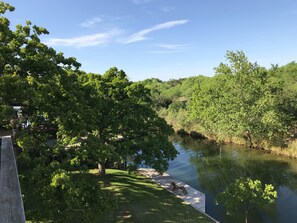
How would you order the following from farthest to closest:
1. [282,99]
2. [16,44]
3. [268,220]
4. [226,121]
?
[282,99] → [226,121] → [268,220] → [16,44]

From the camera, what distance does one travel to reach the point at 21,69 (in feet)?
47.8

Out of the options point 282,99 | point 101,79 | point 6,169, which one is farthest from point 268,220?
point 282,99

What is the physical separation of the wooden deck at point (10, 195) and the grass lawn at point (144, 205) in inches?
321

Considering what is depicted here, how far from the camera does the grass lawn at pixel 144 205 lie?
17.7 m

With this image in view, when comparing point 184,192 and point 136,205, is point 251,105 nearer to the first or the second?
point 184,192

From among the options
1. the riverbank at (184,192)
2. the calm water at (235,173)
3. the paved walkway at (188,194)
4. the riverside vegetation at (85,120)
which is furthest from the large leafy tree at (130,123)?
the calm water at (235,173)

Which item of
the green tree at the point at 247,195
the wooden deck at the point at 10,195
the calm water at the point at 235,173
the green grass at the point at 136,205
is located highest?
the wooden deck at the point at 10,195

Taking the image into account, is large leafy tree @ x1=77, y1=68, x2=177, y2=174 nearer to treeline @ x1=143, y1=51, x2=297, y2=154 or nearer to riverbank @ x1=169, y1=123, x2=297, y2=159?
treeline @ x1=143, y1=51, x2=297, y2=154

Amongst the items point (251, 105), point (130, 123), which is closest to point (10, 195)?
point (130, 123)

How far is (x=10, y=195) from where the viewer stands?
19.5 feet

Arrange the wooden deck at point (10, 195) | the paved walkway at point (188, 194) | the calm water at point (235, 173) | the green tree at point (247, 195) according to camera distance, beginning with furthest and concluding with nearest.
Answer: the calm water at point (235, 173) → the paved walkway at point (188, 194) → the green tree at point (247, 195) → the wooden deck at point (10, 195)

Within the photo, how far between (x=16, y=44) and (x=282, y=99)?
1407 inches

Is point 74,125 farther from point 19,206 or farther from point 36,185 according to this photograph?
point 19,206

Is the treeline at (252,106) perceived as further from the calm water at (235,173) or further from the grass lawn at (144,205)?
the grass lawn at (144,205)
